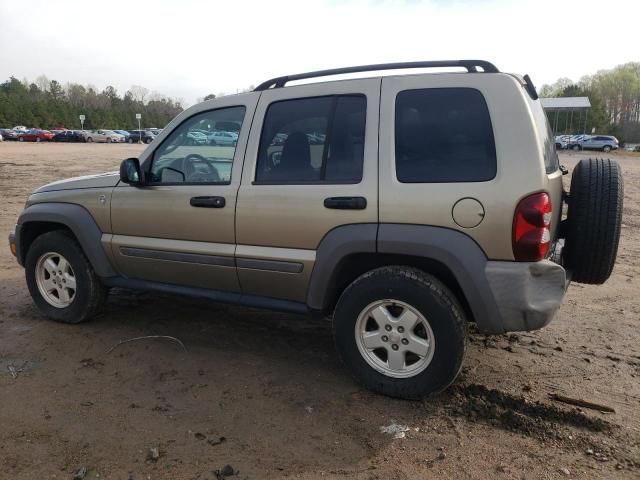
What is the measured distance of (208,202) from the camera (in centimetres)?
380

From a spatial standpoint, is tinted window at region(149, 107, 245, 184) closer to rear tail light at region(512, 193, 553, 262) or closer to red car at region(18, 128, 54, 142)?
A: rear tail light at region(512, 193, 553, 262)

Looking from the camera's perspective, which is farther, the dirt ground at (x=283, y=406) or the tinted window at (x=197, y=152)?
the tinted window at (x=197, y=152)

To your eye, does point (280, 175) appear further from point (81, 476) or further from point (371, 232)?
point (81, 476)

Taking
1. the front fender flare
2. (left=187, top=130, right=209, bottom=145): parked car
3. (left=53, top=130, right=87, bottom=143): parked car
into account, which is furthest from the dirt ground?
(left=53, top=130, right=87, bottom=143): parked car

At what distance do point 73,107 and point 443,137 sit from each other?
313 ft

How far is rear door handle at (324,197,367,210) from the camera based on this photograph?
3281 mm

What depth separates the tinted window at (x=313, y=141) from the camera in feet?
11.2

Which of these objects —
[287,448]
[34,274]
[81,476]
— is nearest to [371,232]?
[287,448]

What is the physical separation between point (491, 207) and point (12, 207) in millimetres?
11050

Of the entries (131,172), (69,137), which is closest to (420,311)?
(131,172)

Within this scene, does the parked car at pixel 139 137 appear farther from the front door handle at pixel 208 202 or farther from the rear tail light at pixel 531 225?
the rear tail light at pixel 531 225

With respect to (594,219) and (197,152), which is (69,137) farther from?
(594,219)

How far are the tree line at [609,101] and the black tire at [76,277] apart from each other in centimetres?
7099

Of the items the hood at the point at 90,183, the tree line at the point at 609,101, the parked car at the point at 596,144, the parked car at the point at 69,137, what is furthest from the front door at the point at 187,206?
the tree line at the point at 609,101
